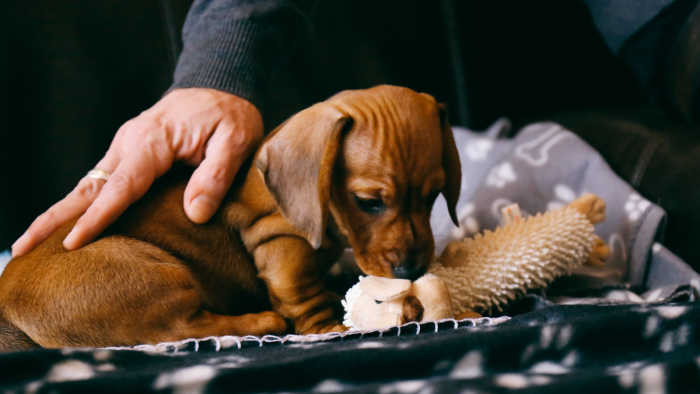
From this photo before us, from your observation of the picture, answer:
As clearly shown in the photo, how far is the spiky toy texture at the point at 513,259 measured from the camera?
123 centimetres

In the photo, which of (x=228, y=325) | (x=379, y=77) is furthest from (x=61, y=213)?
(x=379, y=77)

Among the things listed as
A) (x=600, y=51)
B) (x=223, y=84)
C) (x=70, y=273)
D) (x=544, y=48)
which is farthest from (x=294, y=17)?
(x=600, y=51)

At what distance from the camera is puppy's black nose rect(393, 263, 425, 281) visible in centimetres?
116

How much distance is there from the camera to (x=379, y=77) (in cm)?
237

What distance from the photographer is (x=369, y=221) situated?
47.7 inches

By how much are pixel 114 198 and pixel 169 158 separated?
18 centimetres

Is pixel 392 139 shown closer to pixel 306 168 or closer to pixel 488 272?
pixel 306 168

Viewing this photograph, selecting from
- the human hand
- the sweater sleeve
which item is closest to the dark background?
the sweater sleeve

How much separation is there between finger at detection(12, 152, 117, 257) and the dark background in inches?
25.4

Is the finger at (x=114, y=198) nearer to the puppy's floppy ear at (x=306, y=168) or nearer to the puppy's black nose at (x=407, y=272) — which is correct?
the puppy's floppy ear at (x=306, y=168)

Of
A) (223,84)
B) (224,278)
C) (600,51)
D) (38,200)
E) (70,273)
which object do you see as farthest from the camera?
(600,51)

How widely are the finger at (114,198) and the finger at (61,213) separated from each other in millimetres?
147

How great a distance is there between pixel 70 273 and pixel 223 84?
654mm

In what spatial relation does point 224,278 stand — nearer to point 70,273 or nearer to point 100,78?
point 70,273
